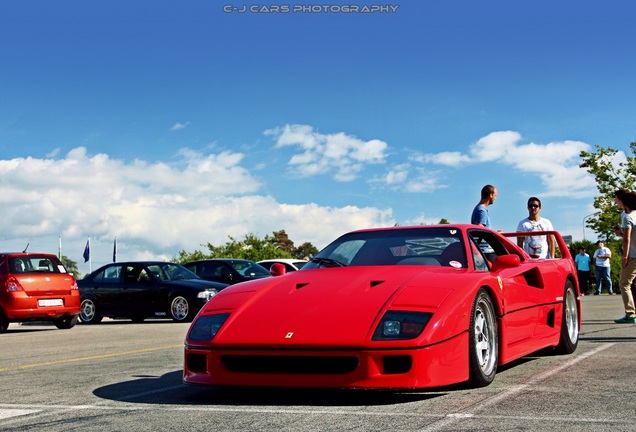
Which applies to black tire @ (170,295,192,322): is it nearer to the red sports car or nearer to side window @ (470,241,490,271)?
the red sports car

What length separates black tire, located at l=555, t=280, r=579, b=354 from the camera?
8.16 meters

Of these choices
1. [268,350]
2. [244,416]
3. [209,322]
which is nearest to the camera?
[244,416]

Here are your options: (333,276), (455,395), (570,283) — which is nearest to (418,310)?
(455,395)

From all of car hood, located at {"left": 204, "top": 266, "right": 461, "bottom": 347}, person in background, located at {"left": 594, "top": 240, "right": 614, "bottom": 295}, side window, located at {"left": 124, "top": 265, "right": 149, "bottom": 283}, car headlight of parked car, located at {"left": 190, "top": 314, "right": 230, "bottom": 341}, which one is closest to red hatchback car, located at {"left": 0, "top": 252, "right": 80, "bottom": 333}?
side window, located at {"left": 124, "top": 265, "right": 149, "bottom": 283}

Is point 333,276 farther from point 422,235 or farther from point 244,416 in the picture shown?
point 244,416

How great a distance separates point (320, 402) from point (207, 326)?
0.97 metres

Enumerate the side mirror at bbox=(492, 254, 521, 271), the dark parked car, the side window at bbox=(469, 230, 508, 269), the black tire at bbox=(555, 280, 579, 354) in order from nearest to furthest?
the side mirror at bbox=(492, 254, 521, 271) → the side window at bbox=(469, 230, 508, 269) → the black tire at bbox=(555, 280, 579, 354) → the dark parked car

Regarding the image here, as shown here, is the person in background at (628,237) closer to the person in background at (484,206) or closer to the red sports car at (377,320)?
the person in background at (484,206)

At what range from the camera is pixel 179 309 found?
18.9m

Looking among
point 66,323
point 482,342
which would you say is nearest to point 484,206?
point 482,342

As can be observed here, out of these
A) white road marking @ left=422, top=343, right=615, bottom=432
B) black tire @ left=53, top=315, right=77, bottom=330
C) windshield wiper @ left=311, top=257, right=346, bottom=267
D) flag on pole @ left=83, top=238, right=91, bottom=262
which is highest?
flag on pole @ left=83, top=238, right=91, bottom=262

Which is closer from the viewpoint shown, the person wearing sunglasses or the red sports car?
the red sports car

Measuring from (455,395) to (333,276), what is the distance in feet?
4.20

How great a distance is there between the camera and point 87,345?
11656 mm
